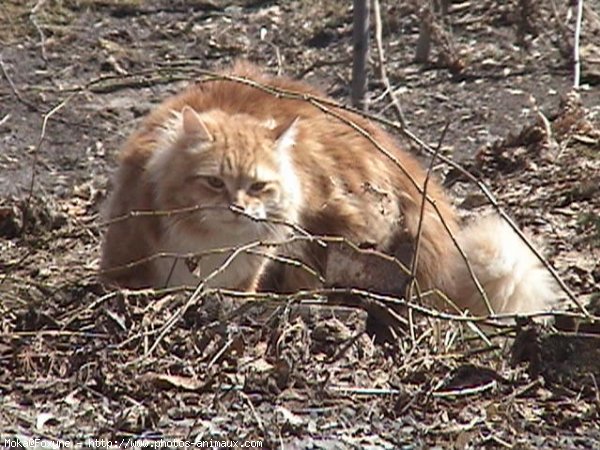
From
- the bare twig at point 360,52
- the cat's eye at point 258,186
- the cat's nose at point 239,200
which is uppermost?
the bare twig at point 360,52

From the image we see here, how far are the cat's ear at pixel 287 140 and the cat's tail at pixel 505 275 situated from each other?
82 centimetres

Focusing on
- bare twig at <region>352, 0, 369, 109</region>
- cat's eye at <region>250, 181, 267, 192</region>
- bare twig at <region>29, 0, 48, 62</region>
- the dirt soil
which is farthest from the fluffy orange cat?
bare twig at <region>29, 0, 48, 62</region>

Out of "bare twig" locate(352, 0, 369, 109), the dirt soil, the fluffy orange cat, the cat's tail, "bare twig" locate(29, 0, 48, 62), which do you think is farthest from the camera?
"bare twig" locate(29, 0, 48, 62)

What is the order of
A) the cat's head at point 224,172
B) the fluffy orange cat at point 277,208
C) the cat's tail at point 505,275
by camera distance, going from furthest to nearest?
the cat's head at point 224,172 < the fluffy orange cat at point 277,208 < the cat's tail at point 505,275

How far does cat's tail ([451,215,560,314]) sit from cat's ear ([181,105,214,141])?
1104 millimetres

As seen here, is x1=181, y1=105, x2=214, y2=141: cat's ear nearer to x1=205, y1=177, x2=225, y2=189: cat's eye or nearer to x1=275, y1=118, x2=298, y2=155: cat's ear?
x1=205, y1=177, x2=225, y2=189: cat's eye

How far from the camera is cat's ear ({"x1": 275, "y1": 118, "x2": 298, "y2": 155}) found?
5.32 metres

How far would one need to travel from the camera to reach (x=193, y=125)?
525 centimetres

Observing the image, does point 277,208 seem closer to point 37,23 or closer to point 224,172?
point 224,172

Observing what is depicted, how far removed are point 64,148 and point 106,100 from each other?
72cm

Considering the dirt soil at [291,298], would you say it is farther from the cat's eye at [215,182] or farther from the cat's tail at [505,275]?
the cat's eye at [215,182]

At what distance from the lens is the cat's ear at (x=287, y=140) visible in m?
5.32

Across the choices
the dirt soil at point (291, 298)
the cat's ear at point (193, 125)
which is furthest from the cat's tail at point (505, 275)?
the cat's ear at point (193, 125)

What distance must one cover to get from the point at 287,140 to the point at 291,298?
1692mm
